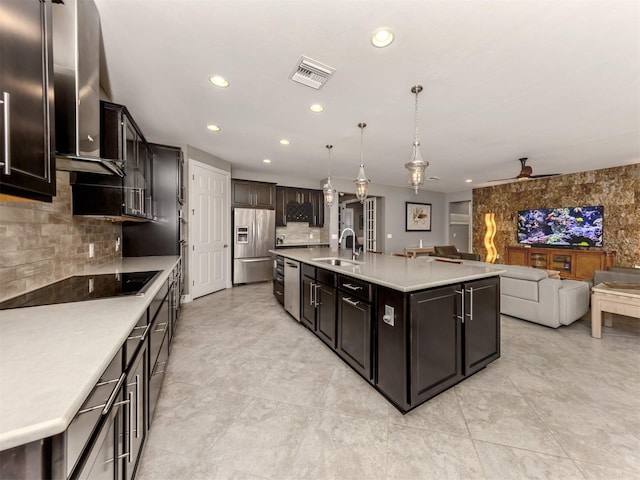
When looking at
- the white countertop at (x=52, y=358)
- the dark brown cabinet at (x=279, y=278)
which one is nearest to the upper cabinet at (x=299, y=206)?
the dark brown cabinet at (x=279, y=278)

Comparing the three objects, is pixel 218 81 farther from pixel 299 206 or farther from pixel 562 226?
pixel 562 226

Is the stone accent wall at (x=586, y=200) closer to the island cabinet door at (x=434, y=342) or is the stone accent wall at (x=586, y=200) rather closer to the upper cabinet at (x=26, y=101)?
the island cabinet door at (x=434, y=342)

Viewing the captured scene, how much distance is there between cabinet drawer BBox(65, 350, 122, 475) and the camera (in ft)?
2.02

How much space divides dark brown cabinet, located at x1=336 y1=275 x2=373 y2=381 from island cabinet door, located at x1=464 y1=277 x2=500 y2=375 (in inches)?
30.0

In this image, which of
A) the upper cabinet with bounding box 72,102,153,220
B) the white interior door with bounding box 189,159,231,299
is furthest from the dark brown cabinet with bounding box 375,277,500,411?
the white interior door with bounding box 189,159,231,299

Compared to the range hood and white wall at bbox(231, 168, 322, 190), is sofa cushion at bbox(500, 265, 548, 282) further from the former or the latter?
white wall at bbox(231, 168, 322, 190)

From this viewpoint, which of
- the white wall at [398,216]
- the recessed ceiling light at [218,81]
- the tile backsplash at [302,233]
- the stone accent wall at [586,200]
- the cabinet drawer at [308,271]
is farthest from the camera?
the white wall at [398,216]

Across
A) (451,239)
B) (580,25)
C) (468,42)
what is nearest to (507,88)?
(580,25)

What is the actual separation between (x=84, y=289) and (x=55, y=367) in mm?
1107

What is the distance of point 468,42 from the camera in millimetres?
1747

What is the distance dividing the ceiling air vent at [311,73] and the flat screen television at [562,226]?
22.3ft

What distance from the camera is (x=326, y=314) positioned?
8.25ft

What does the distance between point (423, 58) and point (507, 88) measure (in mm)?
1039

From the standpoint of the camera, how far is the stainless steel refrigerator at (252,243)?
5.21 m
